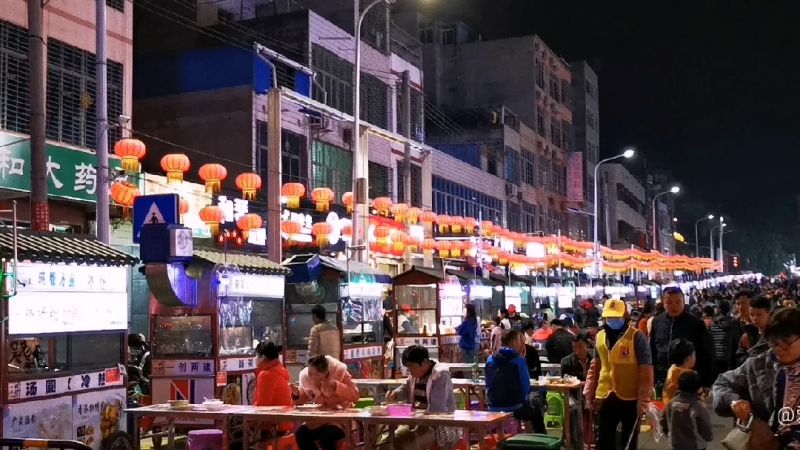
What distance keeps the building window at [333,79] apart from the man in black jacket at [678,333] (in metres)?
20.6

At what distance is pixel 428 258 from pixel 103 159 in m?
20.1

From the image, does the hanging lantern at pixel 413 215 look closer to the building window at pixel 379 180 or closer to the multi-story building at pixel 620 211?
the building window at pixel 379 180

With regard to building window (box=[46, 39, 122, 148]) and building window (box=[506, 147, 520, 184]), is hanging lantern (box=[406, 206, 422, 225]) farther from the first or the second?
building window (box=[506, 147, 520, 184])

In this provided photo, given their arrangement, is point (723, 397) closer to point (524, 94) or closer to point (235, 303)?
point (235, 303)

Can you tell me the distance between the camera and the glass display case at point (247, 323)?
620 inches

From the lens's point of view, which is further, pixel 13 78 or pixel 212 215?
pixel 212 215

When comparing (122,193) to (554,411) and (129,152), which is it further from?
(554,411)

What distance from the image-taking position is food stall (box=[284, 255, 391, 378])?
19156 millimetres

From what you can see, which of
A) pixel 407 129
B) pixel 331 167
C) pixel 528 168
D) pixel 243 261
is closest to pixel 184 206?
pixel 243 261

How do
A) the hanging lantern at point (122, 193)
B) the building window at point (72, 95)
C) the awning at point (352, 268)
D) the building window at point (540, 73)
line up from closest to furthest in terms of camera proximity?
the hanging lantern at point (122, 193) < the awning at point (352, 268) < the building window at point (72, 95) < the building window at point (540, 73)

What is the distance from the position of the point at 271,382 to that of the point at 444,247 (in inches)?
863

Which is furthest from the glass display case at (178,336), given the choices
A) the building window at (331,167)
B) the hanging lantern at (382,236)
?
the building window at (331,167)

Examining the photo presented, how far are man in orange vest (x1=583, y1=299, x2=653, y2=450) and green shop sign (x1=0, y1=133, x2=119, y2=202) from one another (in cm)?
1181

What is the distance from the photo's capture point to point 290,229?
25625 millimetres
